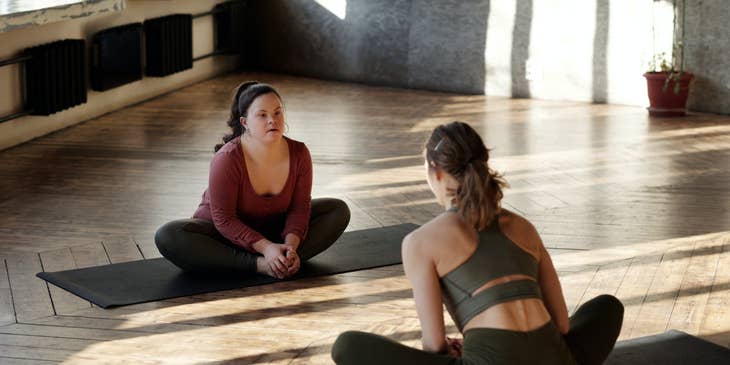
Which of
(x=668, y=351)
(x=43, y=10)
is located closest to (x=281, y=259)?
(x=668, y=351)

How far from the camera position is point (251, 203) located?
424 cm

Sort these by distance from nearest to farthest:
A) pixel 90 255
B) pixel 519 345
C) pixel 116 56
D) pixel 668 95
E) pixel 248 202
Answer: pixel 519 345, pixel 248 202, pixel 90 255, pixel 668 95, pixel 116 56

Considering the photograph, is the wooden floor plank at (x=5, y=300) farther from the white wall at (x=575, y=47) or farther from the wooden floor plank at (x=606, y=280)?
the white wall at (x=575, y=47)

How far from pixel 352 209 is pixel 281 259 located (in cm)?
128

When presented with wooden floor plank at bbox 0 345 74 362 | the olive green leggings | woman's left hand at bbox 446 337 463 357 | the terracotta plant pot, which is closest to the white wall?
the terracotta plant pot

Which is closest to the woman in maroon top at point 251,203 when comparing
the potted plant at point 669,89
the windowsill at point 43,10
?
the windowsill at point 43,10

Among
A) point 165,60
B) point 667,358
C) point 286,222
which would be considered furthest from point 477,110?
point 667,358

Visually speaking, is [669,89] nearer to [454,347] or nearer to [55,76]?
[55,76]

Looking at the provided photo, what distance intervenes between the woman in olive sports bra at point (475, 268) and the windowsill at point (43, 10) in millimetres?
4255

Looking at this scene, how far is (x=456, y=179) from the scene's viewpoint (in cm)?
253

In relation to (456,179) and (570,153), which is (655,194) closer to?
(570,153)

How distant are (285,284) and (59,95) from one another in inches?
149

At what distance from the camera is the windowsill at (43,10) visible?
20.4 feet

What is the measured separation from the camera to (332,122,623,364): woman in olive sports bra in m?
2.48
